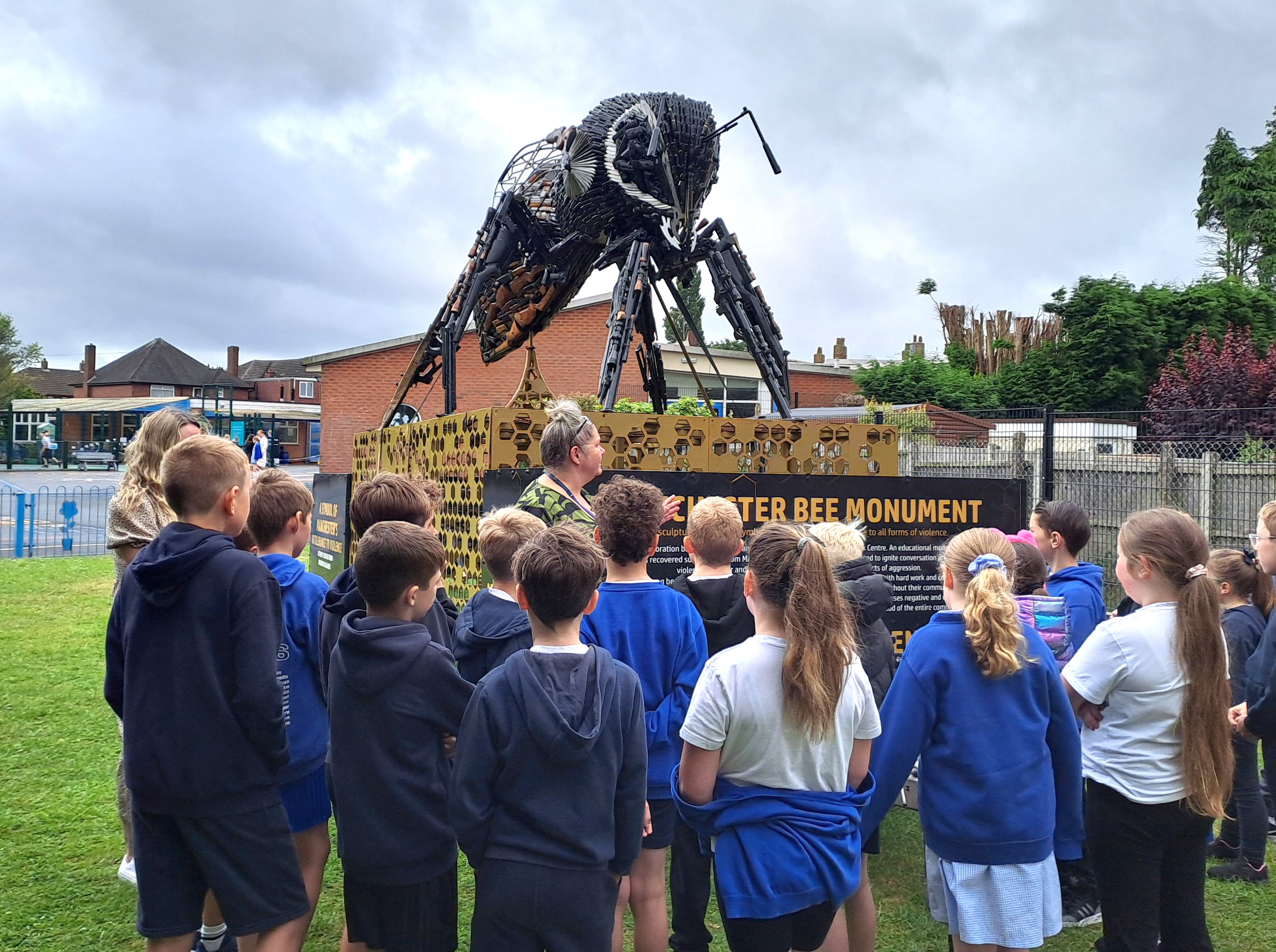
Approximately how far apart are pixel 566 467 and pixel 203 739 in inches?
68.9

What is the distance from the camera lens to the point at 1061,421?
899 cm

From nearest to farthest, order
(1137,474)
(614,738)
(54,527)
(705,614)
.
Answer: (614,738) → (705,614) → (1137,474) → (54,527)

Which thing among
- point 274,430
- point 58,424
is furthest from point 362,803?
point 58,424

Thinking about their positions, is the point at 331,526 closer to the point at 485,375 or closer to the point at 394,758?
the point at 394,758

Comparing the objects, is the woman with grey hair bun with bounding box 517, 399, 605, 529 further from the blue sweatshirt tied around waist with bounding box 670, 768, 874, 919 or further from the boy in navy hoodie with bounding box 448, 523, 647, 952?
the blue sweatshirt tied around waist with bounding box 670, 768, 874, 919

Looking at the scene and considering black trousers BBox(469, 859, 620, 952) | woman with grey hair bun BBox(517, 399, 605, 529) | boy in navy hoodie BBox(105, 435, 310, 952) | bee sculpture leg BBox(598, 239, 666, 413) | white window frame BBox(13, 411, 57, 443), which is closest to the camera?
black trousers BBox(469, 859, 620, 952)

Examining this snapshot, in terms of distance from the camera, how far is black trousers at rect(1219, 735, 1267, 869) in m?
4.02

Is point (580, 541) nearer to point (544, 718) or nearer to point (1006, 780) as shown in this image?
point (544, 718)

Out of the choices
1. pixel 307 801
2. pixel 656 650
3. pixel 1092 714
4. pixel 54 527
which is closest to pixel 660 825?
pixel 656 650

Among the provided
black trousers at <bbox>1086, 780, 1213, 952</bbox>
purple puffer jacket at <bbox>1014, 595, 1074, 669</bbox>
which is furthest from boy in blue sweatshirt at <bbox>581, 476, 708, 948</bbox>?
black trousers at <bbox>1086, 780, 1213, 952</bbox>

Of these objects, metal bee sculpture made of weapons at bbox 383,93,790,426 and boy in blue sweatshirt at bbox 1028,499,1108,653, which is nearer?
boy in blue sweatshirt at bbox 1028,499,1108,653

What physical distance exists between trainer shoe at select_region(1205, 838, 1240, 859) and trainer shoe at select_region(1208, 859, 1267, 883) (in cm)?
10

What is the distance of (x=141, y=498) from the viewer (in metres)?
3.44

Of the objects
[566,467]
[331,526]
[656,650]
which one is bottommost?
[331,526]
